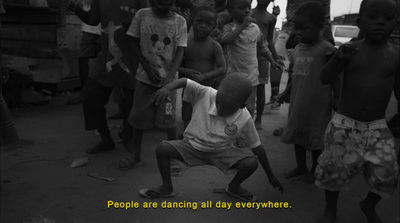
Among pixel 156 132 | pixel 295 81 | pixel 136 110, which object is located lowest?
pixel 156 132

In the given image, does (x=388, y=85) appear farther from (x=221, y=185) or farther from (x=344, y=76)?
(x=221, y=185)

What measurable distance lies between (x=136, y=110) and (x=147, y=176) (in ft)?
1.87

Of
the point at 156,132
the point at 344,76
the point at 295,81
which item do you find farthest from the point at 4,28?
the point at 344,76

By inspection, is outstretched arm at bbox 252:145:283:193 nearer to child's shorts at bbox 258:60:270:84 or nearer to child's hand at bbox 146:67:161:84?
child's hand at bbox 146:67:161:84

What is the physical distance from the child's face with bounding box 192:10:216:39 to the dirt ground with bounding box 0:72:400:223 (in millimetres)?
1238

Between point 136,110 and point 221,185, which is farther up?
point 136,110

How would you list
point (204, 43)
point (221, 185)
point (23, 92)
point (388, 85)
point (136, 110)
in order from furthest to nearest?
point (23, 92)
point (204, 43)
point (136, 110)
point (221, 185)
point (388, 85)

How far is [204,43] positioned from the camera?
13.4 feet

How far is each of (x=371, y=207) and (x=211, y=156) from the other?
1111 mm

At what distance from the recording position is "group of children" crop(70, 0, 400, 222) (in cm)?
269

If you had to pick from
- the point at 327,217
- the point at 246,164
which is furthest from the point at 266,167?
the point at 327,217

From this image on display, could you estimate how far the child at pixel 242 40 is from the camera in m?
4.54

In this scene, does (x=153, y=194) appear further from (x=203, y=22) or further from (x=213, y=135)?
(x=203, y=22)

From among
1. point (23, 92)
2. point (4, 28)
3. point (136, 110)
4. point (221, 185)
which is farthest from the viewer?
point (4, 28)
